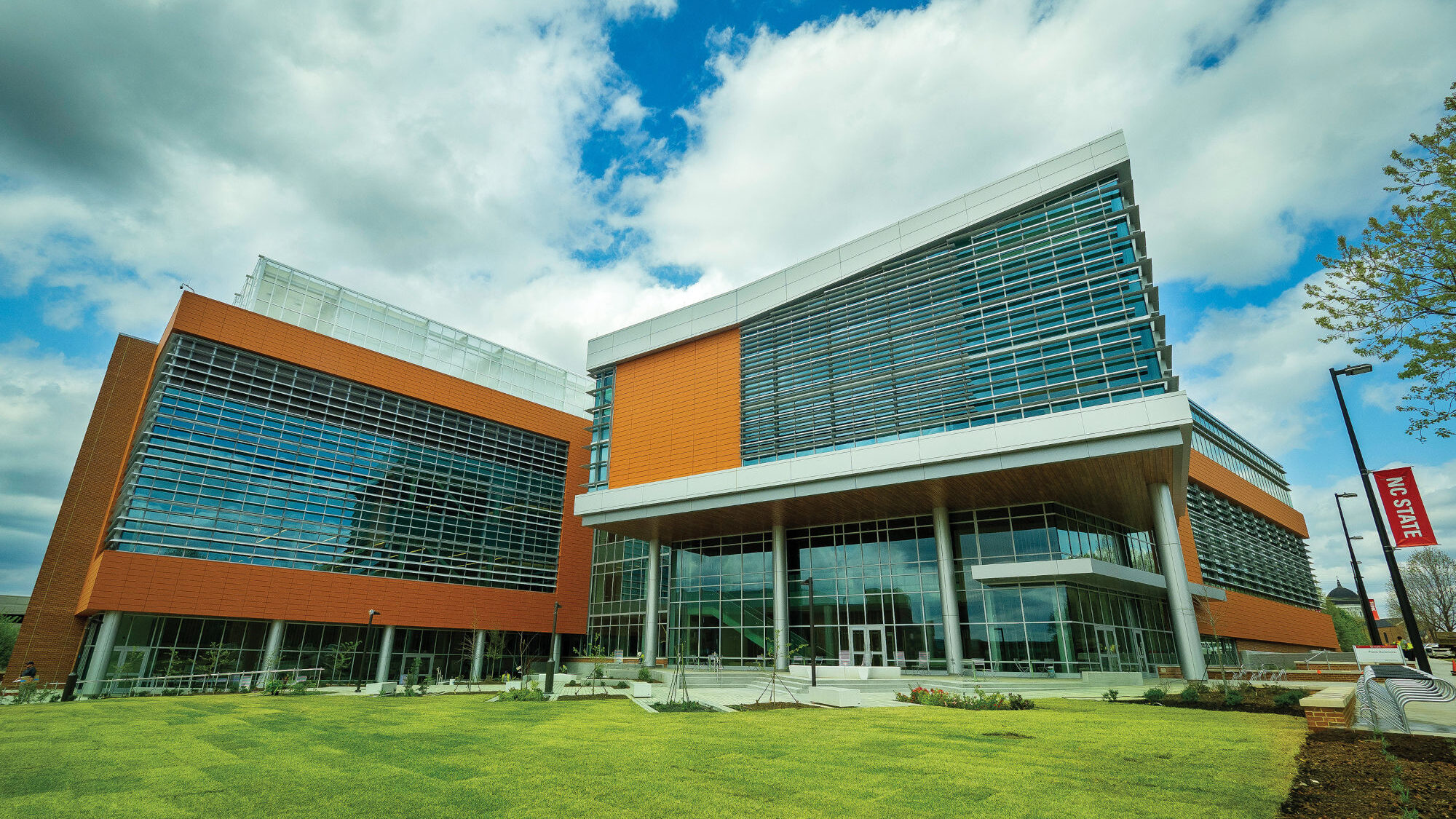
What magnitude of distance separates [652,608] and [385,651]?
1557cm

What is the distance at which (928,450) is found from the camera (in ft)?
89.2

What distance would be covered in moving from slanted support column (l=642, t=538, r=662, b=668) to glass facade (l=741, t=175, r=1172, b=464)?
1057 centimetres

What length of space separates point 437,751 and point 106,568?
31651 mm

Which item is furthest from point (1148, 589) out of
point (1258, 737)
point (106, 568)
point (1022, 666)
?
point (106, 568)

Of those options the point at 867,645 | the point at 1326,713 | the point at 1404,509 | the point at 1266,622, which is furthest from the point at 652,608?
the point at 1266,622

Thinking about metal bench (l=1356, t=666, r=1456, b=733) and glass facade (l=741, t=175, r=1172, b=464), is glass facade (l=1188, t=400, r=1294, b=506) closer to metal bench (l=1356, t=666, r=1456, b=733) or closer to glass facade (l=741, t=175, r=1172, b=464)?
glass facade (l=741, t=175, r=1172, b=464)

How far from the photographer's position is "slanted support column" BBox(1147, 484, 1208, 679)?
81.1 feet

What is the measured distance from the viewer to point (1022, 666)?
27.5 m

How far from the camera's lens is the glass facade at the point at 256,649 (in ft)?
106

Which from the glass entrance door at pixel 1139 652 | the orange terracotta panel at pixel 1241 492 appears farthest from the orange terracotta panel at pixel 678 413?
the orange terracotta panel at pixel 1241 492

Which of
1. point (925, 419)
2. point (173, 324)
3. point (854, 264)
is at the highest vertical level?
point (854, 264)

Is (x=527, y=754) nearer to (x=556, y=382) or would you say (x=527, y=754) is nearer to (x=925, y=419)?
(x=925, y=419)

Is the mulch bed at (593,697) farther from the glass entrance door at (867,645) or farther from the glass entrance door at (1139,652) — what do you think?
the glass entrance door at (1139,652)

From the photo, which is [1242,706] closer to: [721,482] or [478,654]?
[721,482]
